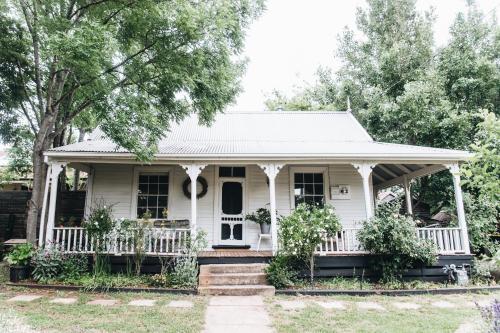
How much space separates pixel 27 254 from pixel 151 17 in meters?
5.76

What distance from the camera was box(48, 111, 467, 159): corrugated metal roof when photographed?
7965mm

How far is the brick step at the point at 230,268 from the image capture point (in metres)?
7.05

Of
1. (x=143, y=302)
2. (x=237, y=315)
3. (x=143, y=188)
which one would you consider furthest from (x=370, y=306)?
(x=143, y=188)

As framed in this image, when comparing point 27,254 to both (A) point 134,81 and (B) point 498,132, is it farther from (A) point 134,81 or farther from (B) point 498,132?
(B) point 498,132

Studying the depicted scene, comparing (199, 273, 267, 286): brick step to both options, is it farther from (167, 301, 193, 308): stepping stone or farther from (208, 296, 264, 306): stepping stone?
(167, 301, 193, 308): stepping stone

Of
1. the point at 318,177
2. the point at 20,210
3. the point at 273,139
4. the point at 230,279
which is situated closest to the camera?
the point at 230,279

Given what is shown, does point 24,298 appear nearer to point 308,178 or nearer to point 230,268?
point 230,268

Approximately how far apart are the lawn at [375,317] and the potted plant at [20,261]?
5.38 metres

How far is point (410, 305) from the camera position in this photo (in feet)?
19.1

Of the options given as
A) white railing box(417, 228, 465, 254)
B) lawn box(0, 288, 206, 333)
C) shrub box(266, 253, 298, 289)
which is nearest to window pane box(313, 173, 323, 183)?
white railing box(417, 228, 465, 254)

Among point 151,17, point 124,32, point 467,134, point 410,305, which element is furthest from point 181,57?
point 467,134

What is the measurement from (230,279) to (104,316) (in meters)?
2.59

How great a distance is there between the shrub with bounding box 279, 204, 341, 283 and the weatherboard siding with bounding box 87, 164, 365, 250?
2.36 meters

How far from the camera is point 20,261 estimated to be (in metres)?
6.93
